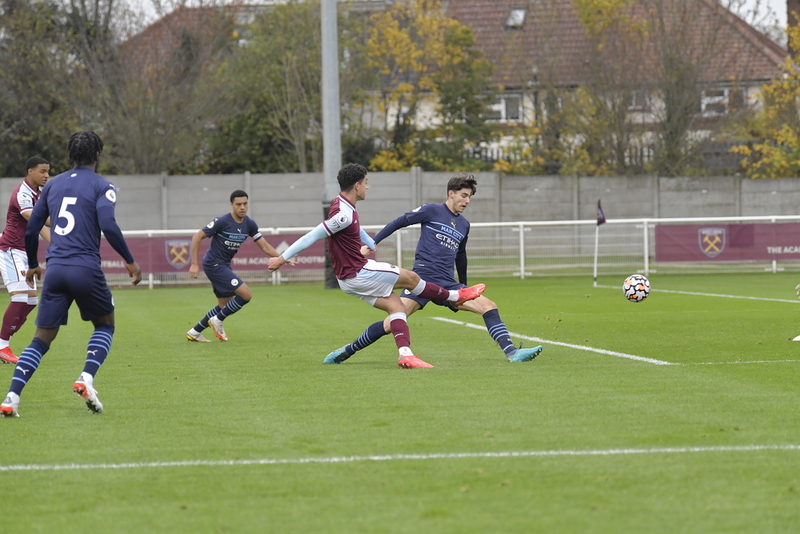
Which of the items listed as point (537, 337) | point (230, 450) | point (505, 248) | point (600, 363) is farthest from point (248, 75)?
point (230, 450)

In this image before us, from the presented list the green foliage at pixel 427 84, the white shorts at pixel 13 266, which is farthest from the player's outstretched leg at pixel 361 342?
the green foliage at pixel 427 84

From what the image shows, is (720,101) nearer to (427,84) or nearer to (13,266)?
(427,84)

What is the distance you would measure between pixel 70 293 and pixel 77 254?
0.85 feet

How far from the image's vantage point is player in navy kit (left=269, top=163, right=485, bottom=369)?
9039mm

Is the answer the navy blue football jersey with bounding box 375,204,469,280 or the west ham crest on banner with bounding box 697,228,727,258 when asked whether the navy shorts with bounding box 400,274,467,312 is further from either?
the west ham crest on banner with bounding box 697,228,727,258

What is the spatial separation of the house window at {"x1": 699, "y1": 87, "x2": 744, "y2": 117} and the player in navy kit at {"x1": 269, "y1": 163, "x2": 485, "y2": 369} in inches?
1289

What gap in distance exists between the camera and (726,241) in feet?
90.1

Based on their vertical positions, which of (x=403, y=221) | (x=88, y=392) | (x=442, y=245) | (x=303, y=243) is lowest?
(x=88, y=392)

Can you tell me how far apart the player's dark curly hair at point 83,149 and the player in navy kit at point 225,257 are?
586 cm

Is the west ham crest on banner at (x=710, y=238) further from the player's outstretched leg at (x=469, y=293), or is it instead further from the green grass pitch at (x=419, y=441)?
the player's outstretched leg at (x=469, y=293)

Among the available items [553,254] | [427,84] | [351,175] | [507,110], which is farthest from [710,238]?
[507,110]

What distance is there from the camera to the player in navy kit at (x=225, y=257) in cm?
1309

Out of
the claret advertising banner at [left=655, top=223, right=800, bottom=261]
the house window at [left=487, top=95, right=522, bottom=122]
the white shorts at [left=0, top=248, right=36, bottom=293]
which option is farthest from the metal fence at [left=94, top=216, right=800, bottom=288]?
the house window at [left=487, top=95, right=522, bottom=122]

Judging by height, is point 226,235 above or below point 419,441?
above
